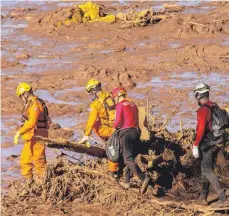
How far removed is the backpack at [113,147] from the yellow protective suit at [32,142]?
141 cm

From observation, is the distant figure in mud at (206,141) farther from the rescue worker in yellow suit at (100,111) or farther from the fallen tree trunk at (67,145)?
the fallen tree trunk at (67,145)

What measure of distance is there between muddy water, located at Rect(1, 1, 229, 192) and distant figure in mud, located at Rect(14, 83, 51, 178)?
105cm

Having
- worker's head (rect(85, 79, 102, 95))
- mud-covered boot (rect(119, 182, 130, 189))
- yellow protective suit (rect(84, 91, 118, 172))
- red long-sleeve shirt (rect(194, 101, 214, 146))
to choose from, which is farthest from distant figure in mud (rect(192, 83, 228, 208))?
worker's head (rect(85, 79, 102, 95))

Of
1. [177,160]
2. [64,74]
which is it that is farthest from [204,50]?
[177,160]

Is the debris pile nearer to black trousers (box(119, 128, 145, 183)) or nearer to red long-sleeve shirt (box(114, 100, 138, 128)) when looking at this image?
black trousers (box(119, 128, 145, 183))

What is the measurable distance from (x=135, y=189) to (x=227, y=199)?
1.50m

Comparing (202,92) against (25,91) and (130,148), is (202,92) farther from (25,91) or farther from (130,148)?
(25,91)

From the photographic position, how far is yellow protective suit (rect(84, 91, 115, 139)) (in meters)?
10.9

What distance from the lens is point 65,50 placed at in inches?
949

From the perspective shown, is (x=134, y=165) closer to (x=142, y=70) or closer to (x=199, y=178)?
(x=199, y=178)

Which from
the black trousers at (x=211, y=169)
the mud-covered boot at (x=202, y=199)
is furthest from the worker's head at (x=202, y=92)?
the mud-covered boot at (x=202, y=199)

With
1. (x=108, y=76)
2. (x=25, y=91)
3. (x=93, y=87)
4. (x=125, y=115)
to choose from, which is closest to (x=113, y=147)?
(x=125, y=115)

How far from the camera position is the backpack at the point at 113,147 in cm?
1034

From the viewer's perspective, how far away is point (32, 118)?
11.0m
